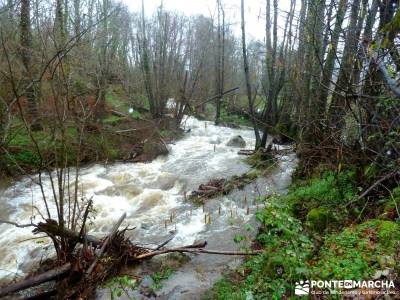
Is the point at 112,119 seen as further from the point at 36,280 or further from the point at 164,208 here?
the point at 36,280

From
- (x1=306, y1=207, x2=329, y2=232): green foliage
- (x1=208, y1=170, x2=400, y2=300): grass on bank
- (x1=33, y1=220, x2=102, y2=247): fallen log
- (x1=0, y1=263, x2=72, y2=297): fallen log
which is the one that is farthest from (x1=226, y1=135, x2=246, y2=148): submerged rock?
(x1=0, y1=263, x2=72, y2=297): fallen log

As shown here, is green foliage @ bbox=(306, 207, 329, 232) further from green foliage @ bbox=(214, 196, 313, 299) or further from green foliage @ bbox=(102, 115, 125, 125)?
green foliage @ bbox=(102, 115, 125, 125)

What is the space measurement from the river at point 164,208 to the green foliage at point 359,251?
1803mm

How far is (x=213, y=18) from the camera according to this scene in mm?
24047

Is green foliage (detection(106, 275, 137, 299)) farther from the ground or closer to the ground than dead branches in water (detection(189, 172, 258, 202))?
closer to the ground

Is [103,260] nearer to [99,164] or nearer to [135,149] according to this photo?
[99,164]

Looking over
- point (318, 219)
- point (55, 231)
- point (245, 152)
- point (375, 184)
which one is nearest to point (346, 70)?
point (375, 184)

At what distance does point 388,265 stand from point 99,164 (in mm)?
10366

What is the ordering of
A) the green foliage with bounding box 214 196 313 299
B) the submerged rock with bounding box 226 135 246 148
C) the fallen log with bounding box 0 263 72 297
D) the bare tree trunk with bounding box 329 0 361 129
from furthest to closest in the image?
the submerged rock with bounding box 226 135 246 148, the bare tree trunk with bounding box 329 0 361 129, the fallen log with bounding box 0 263 72 297, the green foliage with bounding box 214 196 313 299

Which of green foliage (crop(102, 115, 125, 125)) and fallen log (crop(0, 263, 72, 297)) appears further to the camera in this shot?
green foliage (crop(102, 115, 125, 125))

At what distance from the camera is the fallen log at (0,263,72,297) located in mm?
4215

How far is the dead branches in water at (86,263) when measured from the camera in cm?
452

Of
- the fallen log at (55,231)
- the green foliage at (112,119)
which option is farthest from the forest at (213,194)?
the green foliage at (112,119)

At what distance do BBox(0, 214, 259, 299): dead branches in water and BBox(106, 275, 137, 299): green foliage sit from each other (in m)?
0.18
